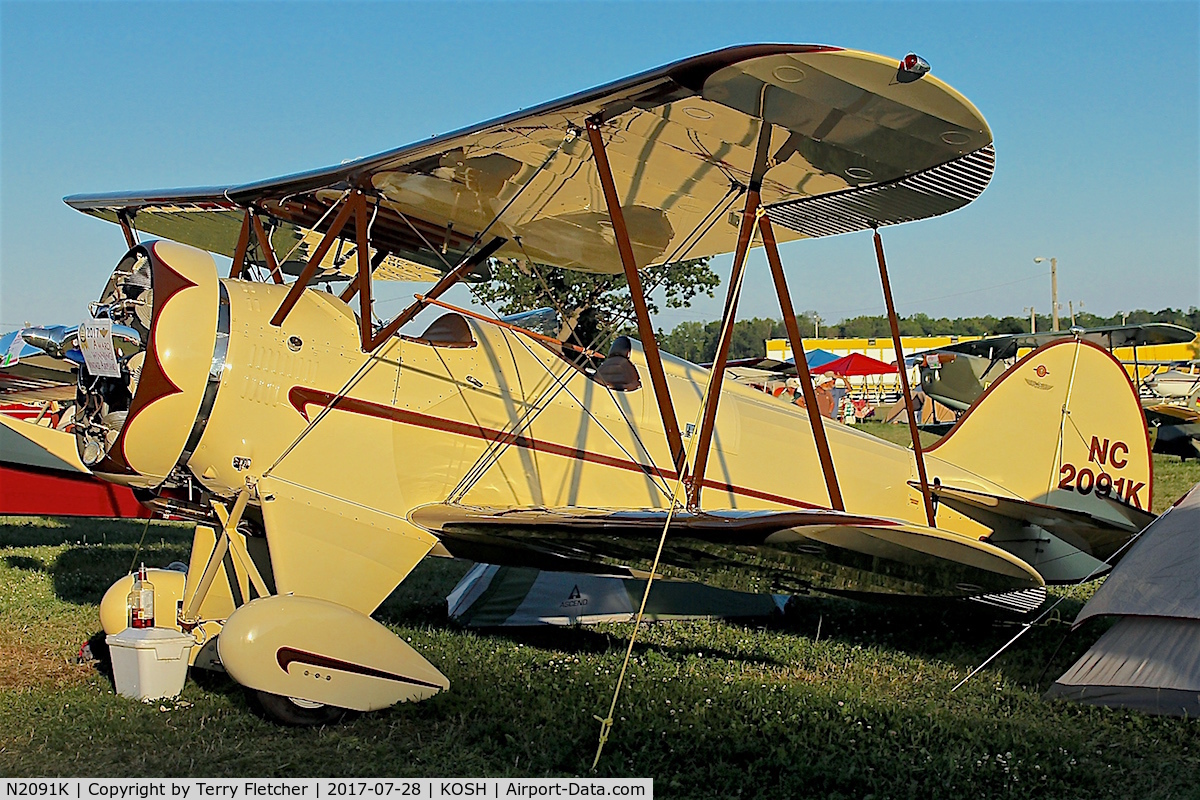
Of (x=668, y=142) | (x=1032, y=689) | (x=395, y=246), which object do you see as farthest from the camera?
(x=395, y=246)

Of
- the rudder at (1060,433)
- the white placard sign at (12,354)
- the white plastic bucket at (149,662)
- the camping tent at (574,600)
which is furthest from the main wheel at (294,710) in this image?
the white placard sign at (12,354)

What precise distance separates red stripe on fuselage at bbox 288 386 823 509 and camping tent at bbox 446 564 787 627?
2.69 ft

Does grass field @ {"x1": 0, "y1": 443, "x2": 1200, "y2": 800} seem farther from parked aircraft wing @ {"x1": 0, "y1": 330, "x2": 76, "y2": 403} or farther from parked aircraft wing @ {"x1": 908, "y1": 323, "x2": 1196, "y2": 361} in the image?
parked aircraft wing @ {"x1": 908, "y1": 323, "x2": 1196, "y2": 361}

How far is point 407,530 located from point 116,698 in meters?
1.57

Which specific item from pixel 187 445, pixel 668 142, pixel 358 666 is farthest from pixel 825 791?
pixel 187 445

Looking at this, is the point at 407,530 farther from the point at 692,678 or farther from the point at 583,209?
the point at 583,209

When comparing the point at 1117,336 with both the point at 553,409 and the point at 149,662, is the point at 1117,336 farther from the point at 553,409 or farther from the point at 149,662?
the point at 149,662

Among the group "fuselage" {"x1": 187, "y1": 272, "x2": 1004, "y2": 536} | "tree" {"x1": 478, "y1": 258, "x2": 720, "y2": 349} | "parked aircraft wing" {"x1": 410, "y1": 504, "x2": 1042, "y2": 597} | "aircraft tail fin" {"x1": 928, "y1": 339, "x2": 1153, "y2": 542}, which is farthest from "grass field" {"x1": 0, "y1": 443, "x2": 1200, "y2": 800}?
"tree" {"x1": 478, "y1": 258, "x2": 720, "y2": 349}

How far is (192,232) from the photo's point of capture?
712cm

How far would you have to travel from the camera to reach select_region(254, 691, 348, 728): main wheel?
14.3ft

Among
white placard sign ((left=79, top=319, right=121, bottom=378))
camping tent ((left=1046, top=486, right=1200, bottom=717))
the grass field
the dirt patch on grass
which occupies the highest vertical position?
white placard sign ((left=79, top=319, right=121, bottom=378))

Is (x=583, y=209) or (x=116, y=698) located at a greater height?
(x=583, y=209)

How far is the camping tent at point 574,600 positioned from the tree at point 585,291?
5.51ft

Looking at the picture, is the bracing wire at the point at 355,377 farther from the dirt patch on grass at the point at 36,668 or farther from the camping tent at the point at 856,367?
the camping tent at the point at 856,367
